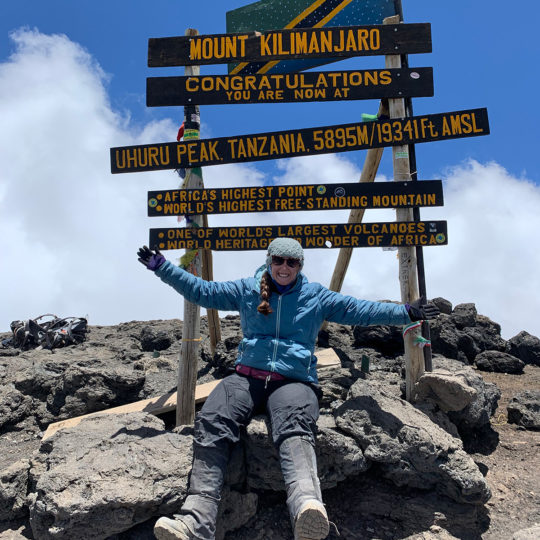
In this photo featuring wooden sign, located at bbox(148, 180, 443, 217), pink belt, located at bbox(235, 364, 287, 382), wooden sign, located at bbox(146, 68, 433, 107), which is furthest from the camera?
wooden sign, located at bbox(146, 68, 433, 107)

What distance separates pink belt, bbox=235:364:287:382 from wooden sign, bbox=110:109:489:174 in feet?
9.02

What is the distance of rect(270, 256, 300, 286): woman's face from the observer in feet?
15.0

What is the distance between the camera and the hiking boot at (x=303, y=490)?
3.48 metres

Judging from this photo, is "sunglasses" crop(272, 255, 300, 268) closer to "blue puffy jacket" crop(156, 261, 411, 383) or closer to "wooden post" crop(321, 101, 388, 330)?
"blue puffy jacket" crop(156, 261, 411, 383)

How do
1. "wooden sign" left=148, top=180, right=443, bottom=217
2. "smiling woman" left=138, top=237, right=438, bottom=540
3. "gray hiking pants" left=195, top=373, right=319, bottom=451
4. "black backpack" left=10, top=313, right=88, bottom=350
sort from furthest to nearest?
1. "black backpack" left=10, top=313, right=88, bottom=350
2. "wooden sign" left=148, top=180, right=443, bottom=217
3. "gray hiking pants" left=195, top=373, right=319, bottom=451
4. "smiling woman" left=138, top=237, right=438, bottom=540

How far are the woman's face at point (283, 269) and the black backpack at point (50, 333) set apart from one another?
361 inches

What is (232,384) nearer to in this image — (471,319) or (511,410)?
(511,410)

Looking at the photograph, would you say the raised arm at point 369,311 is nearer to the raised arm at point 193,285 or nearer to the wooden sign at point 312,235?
the raised arm at point 193,285

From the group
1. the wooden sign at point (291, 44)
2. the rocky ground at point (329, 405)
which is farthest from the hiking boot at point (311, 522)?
the wooden sign at point (291, 44)

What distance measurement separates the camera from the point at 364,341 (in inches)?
401

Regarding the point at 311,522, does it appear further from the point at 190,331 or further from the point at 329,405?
the point at 190,331

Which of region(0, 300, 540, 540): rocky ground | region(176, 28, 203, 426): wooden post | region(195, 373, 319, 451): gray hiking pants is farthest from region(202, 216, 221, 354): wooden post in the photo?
region(195, 373, 319, 451): gray hiking pants

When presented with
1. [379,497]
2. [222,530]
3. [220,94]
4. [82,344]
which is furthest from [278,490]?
[82,344]

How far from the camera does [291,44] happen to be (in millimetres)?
6324
